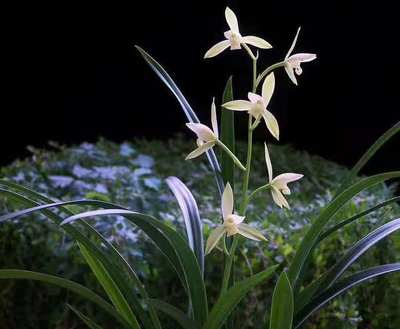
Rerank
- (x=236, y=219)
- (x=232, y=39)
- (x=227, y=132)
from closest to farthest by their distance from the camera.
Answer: (x=236, y=219) → (x=232, y=39) → (x=227, y=132)

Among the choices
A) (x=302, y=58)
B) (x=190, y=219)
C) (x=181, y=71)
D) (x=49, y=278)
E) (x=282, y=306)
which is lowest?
(x=282, y=306)

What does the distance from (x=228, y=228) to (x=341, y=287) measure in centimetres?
26

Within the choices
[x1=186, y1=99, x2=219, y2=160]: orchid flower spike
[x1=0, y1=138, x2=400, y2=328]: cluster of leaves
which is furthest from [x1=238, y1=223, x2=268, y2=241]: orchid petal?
[x1=0, y1=138, x2=400, y2=328]: cluster of leaves

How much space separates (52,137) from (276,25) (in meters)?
1.20

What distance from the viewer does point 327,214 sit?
1239 millimetres

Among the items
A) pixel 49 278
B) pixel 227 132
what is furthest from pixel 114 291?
pixel 227 132

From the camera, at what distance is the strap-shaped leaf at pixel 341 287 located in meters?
1.25

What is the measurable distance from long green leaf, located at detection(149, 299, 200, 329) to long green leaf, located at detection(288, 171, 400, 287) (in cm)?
19

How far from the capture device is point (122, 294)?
1343 mm

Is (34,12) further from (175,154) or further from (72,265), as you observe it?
(72,265)

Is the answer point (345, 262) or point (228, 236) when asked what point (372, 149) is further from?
point (228, 236)

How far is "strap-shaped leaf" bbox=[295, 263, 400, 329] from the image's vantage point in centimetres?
125

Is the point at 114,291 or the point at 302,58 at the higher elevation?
the point at 302,58

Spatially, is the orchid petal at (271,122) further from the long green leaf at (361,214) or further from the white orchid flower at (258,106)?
the long green leaf at (361,214)
